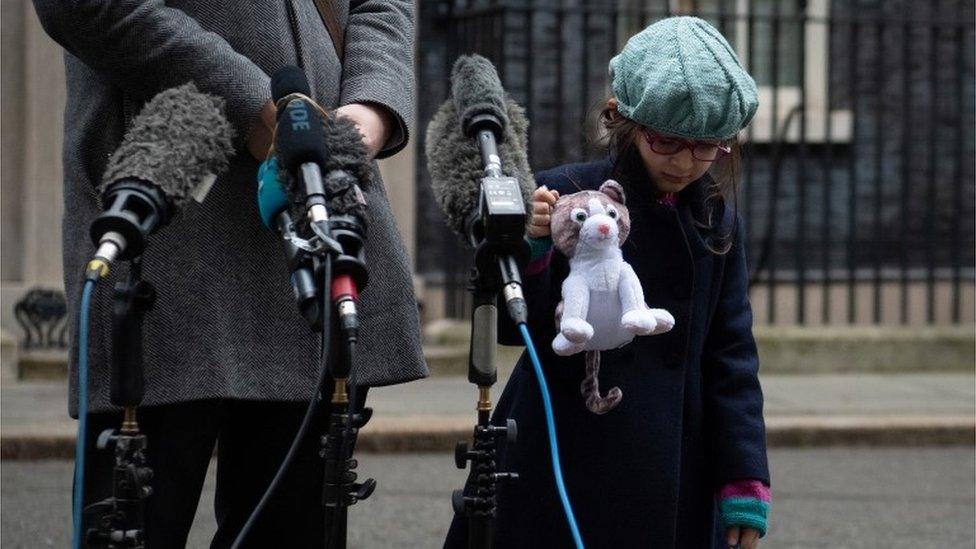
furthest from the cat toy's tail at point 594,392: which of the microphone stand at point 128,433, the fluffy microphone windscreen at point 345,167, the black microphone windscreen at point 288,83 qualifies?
the microphone stand at point 128,433

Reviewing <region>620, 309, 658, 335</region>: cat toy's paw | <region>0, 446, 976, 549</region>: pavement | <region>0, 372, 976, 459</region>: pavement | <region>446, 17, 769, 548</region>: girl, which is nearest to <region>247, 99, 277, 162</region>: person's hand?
<region>446, 17, 769, 548</region>: girl

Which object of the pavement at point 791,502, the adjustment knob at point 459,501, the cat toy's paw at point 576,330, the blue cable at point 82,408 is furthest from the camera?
the pavement at point 791,502

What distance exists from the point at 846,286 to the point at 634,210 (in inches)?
294

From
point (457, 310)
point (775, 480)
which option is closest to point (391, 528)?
point (775, 480)

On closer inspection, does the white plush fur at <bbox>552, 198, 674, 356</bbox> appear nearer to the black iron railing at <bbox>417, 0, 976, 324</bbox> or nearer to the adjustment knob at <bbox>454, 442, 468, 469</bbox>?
the adjustment knob at <bbox>454, 442, 468, 469</bbox>

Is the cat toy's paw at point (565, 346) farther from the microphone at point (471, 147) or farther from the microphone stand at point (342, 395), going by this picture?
the microphone stand at point (342, 395)

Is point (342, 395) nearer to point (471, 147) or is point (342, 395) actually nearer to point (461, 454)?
point (461, 454)

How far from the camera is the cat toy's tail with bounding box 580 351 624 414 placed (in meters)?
3.12

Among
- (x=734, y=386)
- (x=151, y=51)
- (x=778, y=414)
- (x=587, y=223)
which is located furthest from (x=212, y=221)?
(x=778, y=414)

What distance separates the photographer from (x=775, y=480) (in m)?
7.12

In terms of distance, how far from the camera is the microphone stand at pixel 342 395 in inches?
91.5

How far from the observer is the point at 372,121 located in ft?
9.78

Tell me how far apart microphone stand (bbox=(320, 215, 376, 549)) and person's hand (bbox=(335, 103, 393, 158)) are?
0.52 meters

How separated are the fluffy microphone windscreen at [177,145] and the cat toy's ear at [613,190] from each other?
28.9 inches
